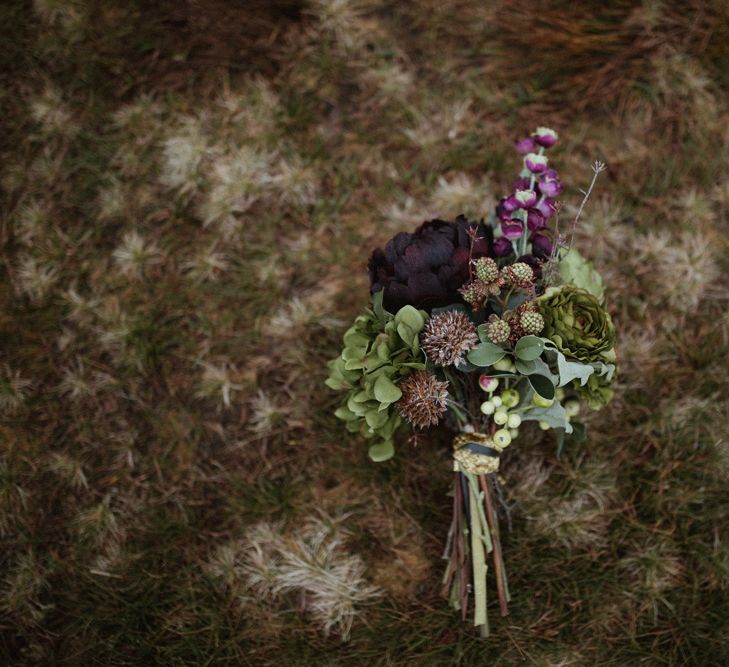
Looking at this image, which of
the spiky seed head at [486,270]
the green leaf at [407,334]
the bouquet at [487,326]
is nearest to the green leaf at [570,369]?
the bouquet at [487,326]

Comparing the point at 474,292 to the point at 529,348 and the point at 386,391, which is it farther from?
the point at 386,391

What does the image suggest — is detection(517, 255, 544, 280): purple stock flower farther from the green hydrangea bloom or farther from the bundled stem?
the bundled stem

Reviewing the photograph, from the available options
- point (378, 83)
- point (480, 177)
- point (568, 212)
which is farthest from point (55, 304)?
point (568, 212)

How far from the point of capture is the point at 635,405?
2092mm

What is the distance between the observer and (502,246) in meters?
1.50

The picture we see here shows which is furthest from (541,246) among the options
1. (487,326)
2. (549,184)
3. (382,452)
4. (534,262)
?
(382,452)

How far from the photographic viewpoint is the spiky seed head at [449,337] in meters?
1.39

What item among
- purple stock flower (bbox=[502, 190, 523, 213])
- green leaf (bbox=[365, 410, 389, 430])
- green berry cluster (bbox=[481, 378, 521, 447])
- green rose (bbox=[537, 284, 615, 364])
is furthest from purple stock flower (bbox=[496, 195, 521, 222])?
green leaf (bbox=[365, 410, 389, 430])

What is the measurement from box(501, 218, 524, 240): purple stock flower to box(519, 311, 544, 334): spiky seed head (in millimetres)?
204

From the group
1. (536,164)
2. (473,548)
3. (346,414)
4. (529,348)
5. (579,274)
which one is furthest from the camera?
(473,548)

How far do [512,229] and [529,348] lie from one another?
0.97ft

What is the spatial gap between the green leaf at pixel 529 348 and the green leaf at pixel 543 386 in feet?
0.32

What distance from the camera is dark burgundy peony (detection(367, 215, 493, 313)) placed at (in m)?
1.44

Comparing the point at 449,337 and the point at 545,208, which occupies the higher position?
the point at 545,208
